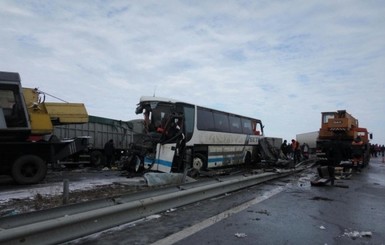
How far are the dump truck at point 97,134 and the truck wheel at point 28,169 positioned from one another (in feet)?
22.0

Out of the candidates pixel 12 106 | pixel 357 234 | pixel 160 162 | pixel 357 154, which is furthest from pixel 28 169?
pixel 357 154

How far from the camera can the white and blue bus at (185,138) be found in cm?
1427

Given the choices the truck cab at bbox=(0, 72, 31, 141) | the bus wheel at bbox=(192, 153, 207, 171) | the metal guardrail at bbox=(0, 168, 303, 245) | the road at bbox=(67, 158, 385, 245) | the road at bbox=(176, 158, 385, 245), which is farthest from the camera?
the bus wheel at bbox=(192, 153, 207, 171)

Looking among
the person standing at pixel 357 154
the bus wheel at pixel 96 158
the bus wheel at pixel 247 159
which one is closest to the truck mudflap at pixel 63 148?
the bus wheel at pixel 96 158

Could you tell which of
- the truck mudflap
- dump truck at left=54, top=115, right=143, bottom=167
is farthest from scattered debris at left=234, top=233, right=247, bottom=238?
dump truck at left=54, top=115, right=143, bottom=167

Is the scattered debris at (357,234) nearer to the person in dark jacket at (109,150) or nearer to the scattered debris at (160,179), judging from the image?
the scattered debris at (160,179)

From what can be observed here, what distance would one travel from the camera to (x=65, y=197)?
7816mm

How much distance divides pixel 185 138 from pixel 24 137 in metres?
5.20

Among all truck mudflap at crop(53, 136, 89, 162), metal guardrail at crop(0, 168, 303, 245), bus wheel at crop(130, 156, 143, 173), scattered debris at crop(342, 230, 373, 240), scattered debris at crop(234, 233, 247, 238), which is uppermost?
truck mudflap at crop(53, 136, 89, 162)

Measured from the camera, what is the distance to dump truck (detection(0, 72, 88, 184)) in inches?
474

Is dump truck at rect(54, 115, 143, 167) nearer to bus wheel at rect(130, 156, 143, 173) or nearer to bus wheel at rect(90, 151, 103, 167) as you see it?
bus wheel at rect(90, 151, 103, 167)

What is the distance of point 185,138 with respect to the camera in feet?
48.2

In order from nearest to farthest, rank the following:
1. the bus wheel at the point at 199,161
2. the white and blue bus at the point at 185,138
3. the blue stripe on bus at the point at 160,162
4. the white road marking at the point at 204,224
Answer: the white road marking at the point at 204,224 → the blue stripe on bus at the point at 160,162 → the white and blue bus at the point at 185,138 → the bus wheel at the point at 199,161

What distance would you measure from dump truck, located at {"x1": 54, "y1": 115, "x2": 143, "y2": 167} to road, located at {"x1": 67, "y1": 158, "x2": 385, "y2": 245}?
40.1ft
